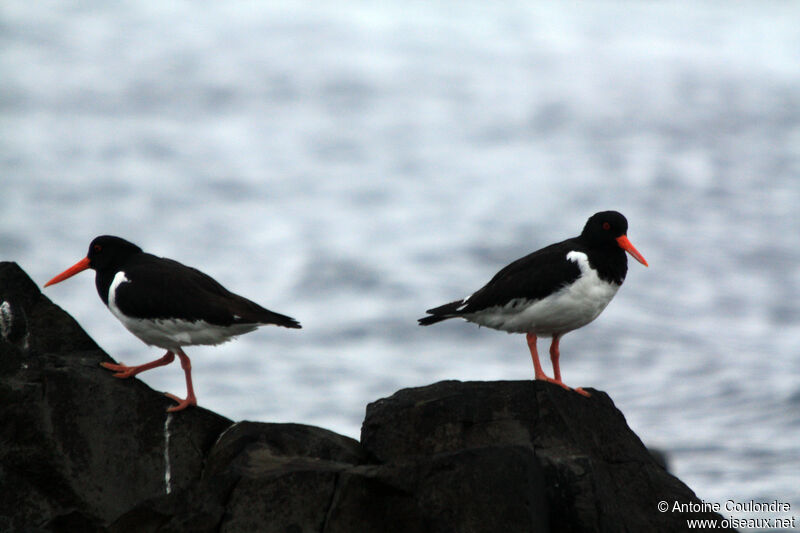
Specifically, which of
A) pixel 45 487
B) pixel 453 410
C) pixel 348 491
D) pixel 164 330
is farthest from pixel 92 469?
pixel 453 410

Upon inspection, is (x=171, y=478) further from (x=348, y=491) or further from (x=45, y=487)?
(x=348, y=491)

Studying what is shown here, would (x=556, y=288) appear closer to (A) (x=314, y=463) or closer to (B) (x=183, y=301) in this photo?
(A) (x=314, y=463)

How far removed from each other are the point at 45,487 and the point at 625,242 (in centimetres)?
599

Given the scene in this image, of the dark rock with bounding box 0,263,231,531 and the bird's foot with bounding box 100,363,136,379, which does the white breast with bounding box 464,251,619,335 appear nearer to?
the dark rock with bounding box 0,263,231,531

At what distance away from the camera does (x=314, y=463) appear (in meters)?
9.20

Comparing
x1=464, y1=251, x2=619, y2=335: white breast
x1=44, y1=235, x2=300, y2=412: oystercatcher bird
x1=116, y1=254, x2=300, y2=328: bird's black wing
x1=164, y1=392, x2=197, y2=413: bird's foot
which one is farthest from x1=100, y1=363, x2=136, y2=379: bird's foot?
x1=464, y1=251, x2=619, y2=335: white breast

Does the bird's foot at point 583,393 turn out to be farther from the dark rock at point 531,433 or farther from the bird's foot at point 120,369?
the bird's foot at point 120,369

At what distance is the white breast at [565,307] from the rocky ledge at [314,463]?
0.88m

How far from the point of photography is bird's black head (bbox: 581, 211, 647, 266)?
433 inches

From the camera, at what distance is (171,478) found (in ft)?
32.6

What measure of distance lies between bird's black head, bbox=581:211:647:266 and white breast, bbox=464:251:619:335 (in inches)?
11.5

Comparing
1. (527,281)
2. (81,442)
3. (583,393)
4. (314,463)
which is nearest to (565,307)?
(527,281)

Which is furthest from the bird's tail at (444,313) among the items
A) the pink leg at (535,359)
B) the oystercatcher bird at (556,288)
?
the pink leg at (535,359)

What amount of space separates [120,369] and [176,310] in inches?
30.5
